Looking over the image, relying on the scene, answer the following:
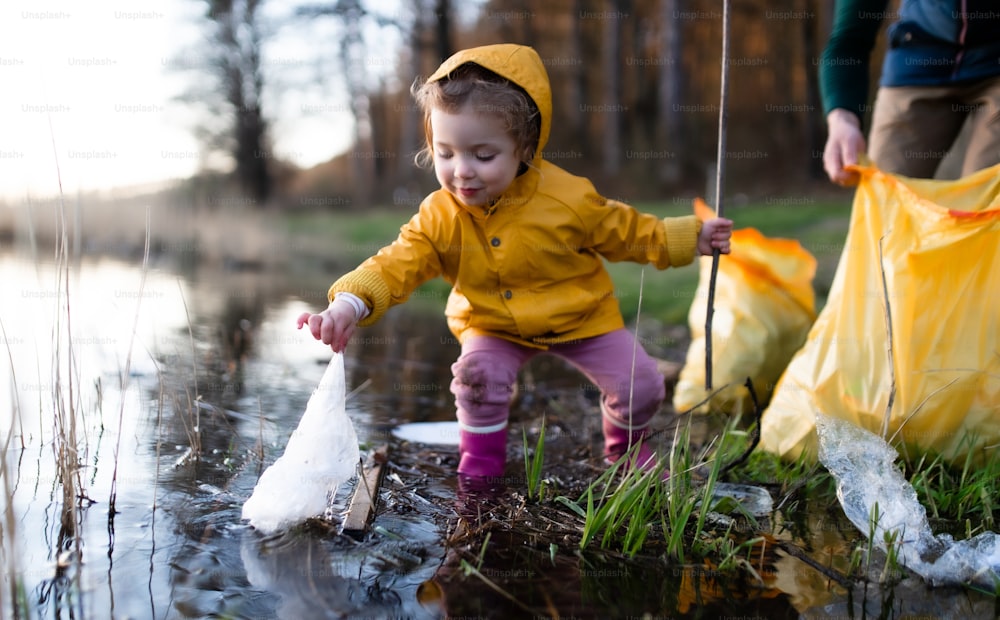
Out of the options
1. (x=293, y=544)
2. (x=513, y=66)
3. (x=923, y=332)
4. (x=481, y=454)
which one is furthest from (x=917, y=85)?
(x=293, y=544)

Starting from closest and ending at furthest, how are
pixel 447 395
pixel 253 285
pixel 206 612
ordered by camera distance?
pixel 206 612 < pixel 447 395 < pixel 253 285

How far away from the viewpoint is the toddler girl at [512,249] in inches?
93.5

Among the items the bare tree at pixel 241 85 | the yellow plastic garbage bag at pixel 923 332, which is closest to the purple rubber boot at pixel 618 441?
the yellow plastic garbage bag at pixel 923 332

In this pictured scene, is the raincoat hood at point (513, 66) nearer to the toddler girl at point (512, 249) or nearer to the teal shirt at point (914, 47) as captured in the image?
the toddler girl at point (512, 249)

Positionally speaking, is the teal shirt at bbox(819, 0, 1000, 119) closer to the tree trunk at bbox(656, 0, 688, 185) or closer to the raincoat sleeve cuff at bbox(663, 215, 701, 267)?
the raincoat sleeve cuff at bbox(663, 215, 701, 267)

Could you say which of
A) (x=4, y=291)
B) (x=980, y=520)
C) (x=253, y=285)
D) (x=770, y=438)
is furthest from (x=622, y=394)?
(x=253, y=285)

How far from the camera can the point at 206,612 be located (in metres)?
1.63

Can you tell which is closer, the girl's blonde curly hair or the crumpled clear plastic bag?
the crumpled clear plastic bag

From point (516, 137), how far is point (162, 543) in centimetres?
150

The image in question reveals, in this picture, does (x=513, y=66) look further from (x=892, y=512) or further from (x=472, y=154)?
(x=892, y=512)

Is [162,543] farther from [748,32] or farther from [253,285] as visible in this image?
[748,32]

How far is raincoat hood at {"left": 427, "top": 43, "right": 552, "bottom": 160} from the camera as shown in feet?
7.85

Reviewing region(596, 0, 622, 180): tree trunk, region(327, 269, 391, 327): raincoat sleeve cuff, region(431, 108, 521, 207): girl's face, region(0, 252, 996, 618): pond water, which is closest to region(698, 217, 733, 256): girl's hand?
region(431, 108, 521, 207): girl's face

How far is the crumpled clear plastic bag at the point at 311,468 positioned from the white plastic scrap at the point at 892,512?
1.33 meters
